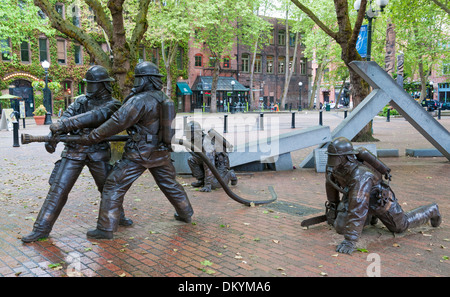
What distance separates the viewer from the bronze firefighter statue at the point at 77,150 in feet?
16.1

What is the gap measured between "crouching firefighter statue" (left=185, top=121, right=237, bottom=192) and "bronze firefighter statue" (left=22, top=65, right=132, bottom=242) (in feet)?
9.41

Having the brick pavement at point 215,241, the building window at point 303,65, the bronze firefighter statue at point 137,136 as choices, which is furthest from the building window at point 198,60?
the bronze firefighter statue at point 137,136

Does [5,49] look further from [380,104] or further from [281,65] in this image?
[281,65]

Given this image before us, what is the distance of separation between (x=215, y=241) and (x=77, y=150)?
208 cm

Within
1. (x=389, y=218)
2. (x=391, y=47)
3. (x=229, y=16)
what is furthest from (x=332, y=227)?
(x=229, y=16)

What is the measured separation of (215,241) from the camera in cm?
493

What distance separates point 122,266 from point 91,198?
3532mm

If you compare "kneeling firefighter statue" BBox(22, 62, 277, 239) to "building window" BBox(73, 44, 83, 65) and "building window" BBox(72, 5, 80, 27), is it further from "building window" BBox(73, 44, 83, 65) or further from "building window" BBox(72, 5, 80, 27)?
"building window" BBox(73, 44, 83, 65)

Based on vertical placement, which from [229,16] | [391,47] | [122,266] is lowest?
[122,266]

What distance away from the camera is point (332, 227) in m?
5.41

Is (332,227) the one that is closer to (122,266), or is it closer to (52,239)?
(122,266)

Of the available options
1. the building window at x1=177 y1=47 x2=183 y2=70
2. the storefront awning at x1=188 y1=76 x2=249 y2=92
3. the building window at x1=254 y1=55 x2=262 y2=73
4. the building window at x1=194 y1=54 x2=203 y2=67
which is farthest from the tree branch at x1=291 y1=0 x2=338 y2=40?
the building window at x1=254 y1=55 x2=262 y2=73

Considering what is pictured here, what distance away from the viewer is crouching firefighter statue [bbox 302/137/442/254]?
4531 mm

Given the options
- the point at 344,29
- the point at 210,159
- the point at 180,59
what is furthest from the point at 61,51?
the point at 210,159
